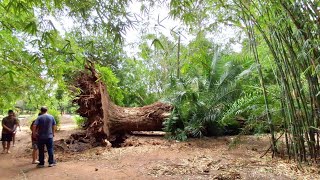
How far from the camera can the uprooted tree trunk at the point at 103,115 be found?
7922 millimetres

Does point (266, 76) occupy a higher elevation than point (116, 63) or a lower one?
lower

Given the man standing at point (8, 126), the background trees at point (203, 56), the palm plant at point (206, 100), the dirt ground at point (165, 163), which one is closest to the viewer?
the background trees at point (203, 56)

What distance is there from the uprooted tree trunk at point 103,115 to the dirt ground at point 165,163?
2.31 ft

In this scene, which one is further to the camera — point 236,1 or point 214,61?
point 214,61

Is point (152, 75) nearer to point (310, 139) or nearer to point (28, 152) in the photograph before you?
point (28, 152)

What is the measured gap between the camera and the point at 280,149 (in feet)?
19.5

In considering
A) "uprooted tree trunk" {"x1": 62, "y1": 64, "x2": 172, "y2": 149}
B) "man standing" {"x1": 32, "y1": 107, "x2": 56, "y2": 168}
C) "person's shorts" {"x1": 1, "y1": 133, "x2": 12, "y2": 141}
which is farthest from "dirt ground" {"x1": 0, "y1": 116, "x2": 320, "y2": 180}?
"uprooted tree trunk" {"x1": 62, "y1": 64, "x2": 172, "y2": 149}

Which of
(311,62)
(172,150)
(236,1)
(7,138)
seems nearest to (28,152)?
(7,138)

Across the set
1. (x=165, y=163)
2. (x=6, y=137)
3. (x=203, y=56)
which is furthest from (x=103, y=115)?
(x=203, y=56)

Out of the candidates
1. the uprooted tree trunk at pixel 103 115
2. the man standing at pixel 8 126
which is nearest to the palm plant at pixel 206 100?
the uprooted tree trunk at pixel 103 115

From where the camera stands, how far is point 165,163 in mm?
5656

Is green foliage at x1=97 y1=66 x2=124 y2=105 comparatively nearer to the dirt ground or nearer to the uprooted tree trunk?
the uprooted tree trunk

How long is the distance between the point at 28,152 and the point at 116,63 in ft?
24.7

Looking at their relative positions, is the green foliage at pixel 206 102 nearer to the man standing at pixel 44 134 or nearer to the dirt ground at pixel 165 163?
the dirt ground at pixel 165 163
